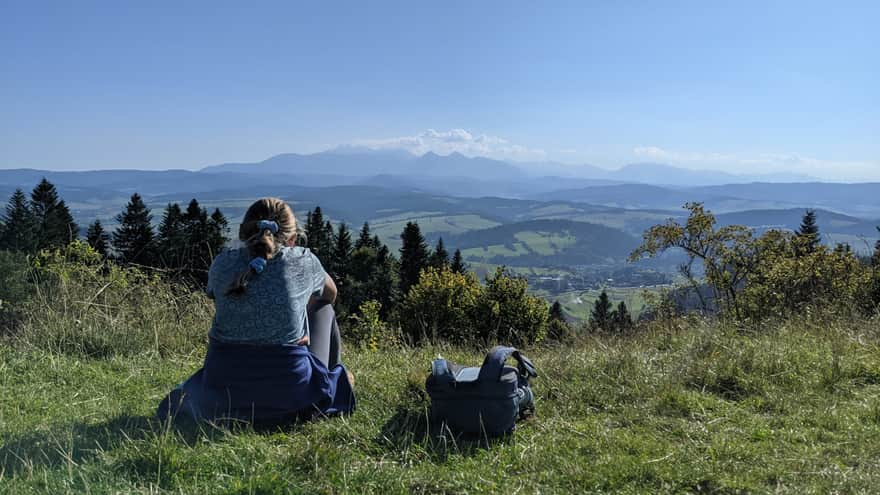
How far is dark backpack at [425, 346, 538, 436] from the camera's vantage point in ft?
10.5

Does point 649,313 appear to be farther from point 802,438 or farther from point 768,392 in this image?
point 802,438

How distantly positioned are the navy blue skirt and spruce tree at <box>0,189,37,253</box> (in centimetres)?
3520

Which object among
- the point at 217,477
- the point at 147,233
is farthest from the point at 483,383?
the point at 147,233

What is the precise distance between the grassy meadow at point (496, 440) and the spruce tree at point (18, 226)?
33.6m

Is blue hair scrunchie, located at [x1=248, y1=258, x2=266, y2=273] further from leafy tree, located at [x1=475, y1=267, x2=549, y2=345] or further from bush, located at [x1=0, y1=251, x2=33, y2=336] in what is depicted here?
leafy tree, located at [x1=475, y1=267, x2=549, y2=345]

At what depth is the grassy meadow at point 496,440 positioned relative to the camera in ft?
8.55

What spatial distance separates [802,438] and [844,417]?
522 millimetres

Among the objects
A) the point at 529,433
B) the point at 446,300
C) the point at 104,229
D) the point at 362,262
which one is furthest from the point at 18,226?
the point at 529,433

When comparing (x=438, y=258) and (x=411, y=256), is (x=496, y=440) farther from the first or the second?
(x=411, y=256)

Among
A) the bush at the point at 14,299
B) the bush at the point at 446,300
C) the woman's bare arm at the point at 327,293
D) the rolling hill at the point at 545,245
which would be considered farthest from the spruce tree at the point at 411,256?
the rolling hill at the point at 545,245

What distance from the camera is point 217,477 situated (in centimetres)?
259

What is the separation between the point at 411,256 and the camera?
47.4 m

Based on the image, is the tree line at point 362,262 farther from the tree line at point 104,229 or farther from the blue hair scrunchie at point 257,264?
the blue hair scrunchie at point 257,264

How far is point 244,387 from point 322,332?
677 mm
